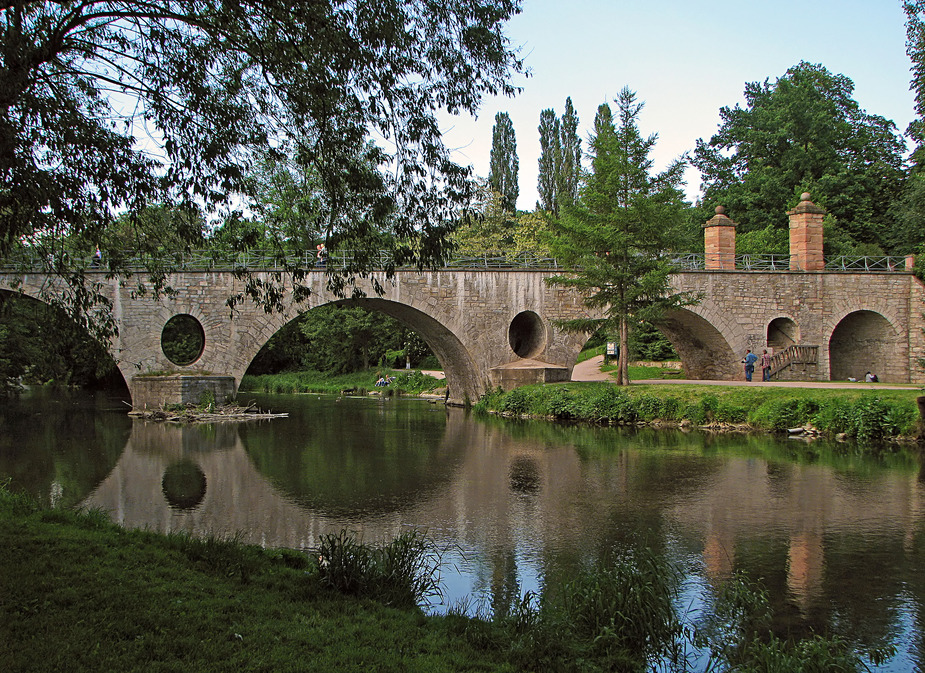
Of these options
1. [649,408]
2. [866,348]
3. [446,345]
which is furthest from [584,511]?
[866,348]

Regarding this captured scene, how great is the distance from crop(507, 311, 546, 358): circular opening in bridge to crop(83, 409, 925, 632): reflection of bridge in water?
41.1ft

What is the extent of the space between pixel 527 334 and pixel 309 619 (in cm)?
2434

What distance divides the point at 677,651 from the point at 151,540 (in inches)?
171

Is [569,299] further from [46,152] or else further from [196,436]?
[46,152]

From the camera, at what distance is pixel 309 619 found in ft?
16.5

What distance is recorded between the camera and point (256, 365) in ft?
165

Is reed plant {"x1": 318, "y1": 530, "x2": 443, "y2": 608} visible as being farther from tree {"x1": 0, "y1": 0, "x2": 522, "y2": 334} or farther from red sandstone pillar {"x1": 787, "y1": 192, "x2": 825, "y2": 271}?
red sandstone pillar {"x1": 787, "y1": 192, "x2": 825, "y2": 271}

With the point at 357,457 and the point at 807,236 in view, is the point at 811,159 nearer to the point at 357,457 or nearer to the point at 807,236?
the point at 807,236

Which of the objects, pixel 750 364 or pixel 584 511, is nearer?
pixel 584 511

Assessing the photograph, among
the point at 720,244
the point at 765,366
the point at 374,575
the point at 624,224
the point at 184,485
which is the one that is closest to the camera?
the point at 374,575

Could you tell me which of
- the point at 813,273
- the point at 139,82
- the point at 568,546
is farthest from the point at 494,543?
the point at 813,273

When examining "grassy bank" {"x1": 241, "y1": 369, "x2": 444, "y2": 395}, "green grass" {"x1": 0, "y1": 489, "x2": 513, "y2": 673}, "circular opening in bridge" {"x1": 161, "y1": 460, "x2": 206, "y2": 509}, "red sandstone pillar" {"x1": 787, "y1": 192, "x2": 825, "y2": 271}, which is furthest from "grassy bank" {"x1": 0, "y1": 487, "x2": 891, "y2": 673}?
"grassy bank" {"x1": 241, "y1": 369, "x2": 444, "y2": 395}

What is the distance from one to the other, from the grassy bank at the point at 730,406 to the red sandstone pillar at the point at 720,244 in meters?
7.85

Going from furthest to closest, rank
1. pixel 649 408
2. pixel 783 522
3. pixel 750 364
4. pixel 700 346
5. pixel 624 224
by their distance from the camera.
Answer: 1. pixel 700 346
2. pixel 750 364
3. pixel 624 224
4. pixel 649 408
5. pixel 783 522
